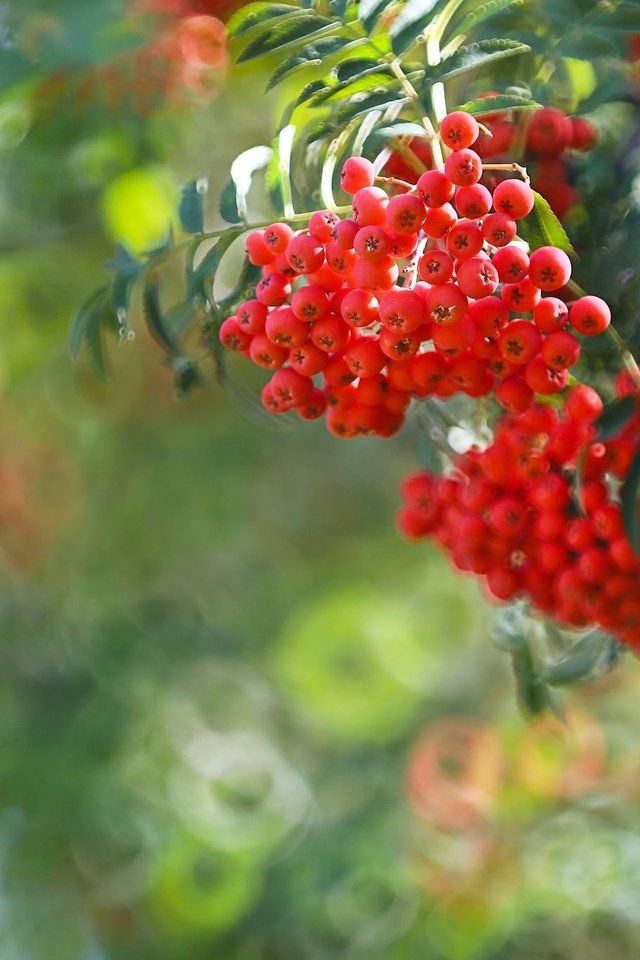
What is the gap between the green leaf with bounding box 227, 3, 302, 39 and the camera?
1.05 m

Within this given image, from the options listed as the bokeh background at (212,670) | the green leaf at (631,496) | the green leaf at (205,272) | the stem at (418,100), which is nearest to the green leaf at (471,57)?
the stem at (418,100)

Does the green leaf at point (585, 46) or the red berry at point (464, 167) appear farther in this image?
the green leaf at point (585, 46)

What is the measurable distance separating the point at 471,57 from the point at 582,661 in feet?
2.36

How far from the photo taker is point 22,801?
3.35 meters

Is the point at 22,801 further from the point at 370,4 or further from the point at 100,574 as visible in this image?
the point at 370,4

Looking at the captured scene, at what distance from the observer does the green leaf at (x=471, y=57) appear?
3.26ft

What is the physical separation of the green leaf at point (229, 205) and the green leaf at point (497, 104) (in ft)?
0.75

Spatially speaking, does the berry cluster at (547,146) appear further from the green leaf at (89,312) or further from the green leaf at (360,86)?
the green leaf at (89,312)

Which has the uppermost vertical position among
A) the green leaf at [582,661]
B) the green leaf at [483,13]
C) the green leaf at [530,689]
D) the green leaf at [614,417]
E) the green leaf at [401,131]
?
the green leaf at [483,13]

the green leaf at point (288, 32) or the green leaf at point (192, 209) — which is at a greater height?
the green leaf at point (288, 32)

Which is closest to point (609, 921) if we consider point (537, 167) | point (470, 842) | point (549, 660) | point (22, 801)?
point (470, 842)

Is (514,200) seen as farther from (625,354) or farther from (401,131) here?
(625,354)

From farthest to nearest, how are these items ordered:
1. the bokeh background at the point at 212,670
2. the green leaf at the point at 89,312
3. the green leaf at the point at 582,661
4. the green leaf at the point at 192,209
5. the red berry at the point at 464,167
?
1. the bokeh background at the point at 212,670
2. the green leaf at the point at 582,661
3. the green leaf at the point at 89,312
4. the green leaf at the point at 192,209
5. the red berry at the point at 464,167

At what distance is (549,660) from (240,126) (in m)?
1.58
